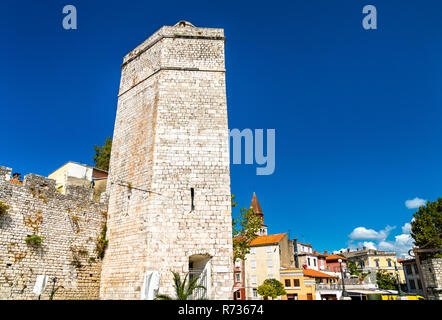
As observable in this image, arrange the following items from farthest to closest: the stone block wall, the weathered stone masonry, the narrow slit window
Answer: the stone block wall < the narrow slit window < the weathered stone masonry

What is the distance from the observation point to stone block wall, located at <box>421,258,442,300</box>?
52.3 ft

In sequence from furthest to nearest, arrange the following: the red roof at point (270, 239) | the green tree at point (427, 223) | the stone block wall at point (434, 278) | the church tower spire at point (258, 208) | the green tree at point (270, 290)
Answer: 1. the church tower spire at point (258, 208)
2. the red roof at point (270, 239)
3. the green tree at point (427, 223)
4. the green tree at point (270, 290)
5. the stone block wall at point (434, 278)

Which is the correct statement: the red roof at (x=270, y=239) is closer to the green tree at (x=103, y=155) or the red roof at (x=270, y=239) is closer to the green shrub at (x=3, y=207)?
the green tree at (x=103, y=155)

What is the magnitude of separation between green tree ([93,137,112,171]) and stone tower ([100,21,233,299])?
48.7ft

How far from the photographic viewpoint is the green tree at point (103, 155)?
2778cm

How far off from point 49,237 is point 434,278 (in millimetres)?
19361

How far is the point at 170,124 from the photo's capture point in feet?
39.1

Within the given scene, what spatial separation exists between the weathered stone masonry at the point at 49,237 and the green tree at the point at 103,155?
613 inches

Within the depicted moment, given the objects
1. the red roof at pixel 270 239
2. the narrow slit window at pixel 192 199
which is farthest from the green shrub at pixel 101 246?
the red roof at pixel 270 239

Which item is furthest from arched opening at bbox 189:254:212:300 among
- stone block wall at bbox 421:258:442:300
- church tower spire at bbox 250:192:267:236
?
church tower spire at bbox 250:192:267:236

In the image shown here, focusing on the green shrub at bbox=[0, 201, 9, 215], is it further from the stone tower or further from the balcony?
the balcony

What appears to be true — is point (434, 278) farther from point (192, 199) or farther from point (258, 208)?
point (258, 208)
